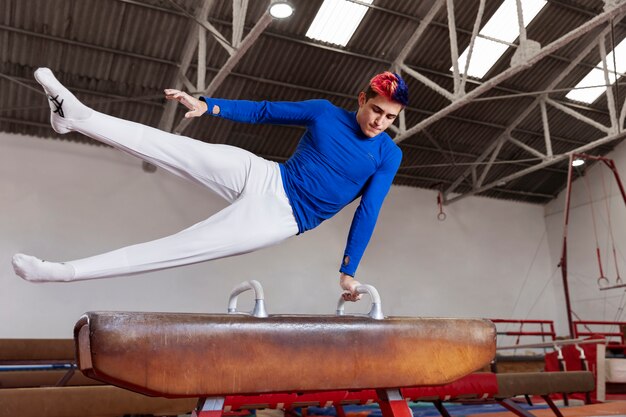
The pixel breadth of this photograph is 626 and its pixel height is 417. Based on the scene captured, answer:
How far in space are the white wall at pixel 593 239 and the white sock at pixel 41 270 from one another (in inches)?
581

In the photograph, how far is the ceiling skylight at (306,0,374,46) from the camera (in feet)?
32.9

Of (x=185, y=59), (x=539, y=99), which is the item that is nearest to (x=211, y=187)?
(x=185, y=59)

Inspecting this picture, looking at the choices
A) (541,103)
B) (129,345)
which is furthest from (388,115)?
(541,103)

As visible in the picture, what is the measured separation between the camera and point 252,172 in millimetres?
2484

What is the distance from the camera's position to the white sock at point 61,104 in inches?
83.6

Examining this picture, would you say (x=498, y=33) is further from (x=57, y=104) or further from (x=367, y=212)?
(x=57, y=104)

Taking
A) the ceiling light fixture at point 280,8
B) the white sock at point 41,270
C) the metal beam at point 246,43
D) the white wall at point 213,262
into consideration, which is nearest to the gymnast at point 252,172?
the white sock at point 41,270

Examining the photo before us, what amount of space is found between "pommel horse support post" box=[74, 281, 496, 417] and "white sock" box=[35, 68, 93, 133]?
0.80 metres

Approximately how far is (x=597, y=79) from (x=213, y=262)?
988cm

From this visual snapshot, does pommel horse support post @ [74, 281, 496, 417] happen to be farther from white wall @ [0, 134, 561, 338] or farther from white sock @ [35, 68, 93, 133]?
white wall @ [0, 134, 561, 338]

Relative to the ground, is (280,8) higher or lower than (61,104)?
higher

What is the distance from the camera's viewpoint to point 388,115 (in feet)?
8.61

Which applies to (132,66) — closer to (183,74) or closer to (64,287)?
(183,74)

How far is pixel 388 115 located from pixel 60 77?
30.3 ft
